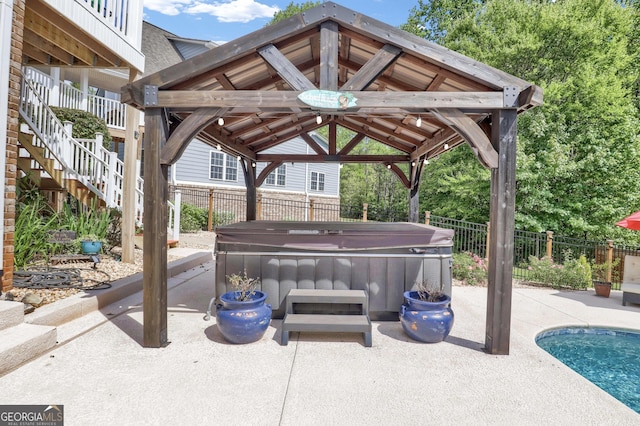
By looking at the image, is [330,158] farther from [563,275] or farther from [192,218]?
[192,218]

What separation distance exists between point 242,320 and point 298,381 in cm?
96

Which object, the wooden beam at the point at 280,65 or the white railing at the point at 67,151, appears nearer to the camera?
the wooden beam at the point at 280,65

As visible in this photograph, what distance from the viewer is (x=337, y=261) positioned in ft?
15.0

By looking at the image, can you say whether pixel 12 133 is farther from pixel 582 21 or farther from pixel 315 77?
pixel 582 21

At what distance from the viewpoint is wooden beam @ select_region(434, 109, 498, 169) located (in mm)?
3551

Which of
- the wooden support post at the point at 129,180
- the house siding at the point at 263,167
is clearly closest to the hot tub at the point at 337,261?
the wooden support post at the point at 129,180

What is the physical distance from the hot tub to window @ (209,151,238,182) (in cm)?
1189

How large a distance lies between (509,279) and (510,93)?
6.14 feet

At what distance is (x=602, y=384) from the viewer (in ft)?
12.7

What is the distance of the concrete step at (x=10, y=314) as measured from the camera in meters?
3.27

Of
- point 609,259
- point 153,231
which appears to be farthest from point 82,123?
point 609,259

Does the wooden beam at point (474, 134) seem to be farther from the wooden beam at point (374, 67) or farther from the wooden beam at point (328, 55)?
the wooden beam at point (328, 55)

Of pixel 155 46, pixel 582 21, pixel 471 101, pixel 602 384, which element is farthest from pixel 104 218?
pixel 582 21

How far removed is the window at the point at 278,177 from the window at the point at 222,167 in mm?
1658
